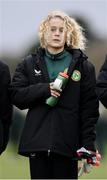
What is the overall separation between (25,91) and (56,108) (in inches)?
10.9

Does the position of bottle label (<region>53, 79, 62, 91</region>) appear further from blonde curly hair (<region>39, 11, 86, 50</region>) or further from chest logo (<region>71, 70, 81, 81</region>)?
blonde curly hair (<region>39, 11, 86, 50</region>)

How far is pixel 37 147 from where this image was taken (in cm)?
553

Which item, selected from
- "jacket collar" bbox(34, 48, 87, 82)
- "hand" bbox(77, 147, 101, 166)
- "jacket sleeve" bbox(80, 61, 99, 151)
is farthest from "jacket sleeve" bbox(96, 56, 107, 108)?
"hand" bbox(77, 147, 101, 166)

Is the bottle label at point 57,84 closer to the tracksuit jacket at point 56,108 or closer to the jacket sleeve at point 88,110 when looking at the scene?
the tracksuit jacket at point 56,108

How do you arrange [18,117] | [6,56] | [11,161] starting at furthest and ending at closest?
[6,56] → [11,161] → [18,117]

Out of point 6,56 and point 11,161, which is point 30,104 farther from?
point 6,56

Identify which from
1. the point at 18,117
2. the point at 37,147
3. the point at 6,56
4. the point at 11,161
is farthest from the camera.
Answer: the point at 6,56

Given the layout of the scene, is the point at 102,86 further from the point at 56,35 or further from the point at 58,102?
the point at 56,35

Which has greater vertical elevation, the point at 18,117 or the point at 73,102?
the point at 73,102

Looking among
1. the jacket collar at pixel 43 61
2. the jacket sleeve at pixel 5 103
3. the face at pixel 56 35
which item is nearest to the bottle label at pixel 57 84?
the jacket collar at pixel 43 61

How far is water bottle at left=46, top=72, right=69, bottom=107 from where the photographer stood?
5566mm

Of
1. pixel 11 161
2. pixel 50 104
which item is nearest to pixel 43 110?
pixel 50 104

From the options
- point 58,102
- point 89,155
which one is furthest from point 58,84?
point 89,155

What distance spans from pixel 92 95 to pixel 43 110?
16.1 inches
